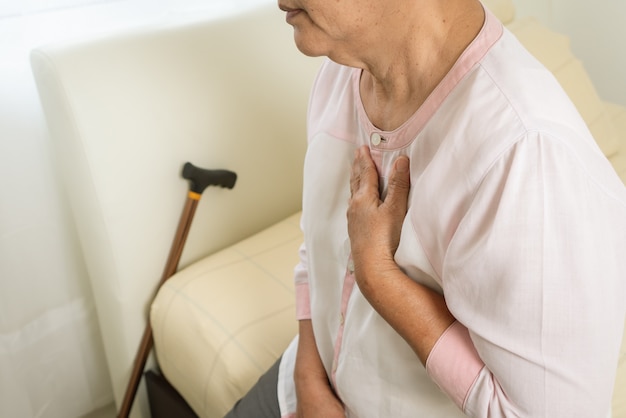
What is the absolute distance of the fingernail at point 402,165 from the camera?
938mm

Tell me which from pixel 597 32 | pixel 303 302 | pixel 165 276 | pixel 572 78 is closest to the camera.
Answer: pixel 303 302

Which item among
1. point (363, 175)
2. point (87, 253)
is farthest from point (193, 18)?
point (363, 175)

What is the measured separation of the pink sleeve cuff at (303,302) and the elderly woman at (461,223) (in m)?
0.16

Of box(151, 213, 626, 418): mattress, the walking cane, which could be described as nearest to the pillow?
box(151, 213, 626, 418): mattress

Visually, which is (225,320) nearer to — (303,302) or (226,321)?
(226,321)

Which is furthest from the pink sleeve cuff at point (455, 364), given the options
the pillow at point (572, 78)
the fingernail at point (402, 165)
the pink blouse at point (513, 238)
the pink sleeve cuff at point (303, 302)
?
the pillow at point (572, 78)

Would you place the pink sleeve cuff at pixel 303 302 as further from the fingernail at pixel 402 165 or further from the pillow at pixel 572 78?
the pillow at pixel 572 78

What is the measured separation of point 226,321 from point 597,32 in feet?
6.24

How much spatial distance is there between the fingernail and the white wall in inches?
73.7

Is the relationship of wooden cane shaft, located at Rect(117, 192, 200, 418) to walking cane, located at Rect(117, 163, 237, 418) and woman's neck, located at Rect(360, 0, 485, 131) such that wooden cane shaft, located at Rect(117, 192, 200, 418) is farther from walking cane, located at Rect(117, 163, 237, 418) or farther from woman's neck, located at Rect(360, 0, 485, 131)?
woman's neck, located at Rect(360, 0, 485, 131)

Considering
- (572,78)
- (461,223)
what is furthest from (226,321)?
(572,78)

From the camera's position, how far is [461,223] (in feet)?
2.68

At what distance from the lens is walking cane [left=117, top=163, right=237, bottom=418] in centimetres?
158

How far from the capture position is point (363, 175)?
3.30ft
